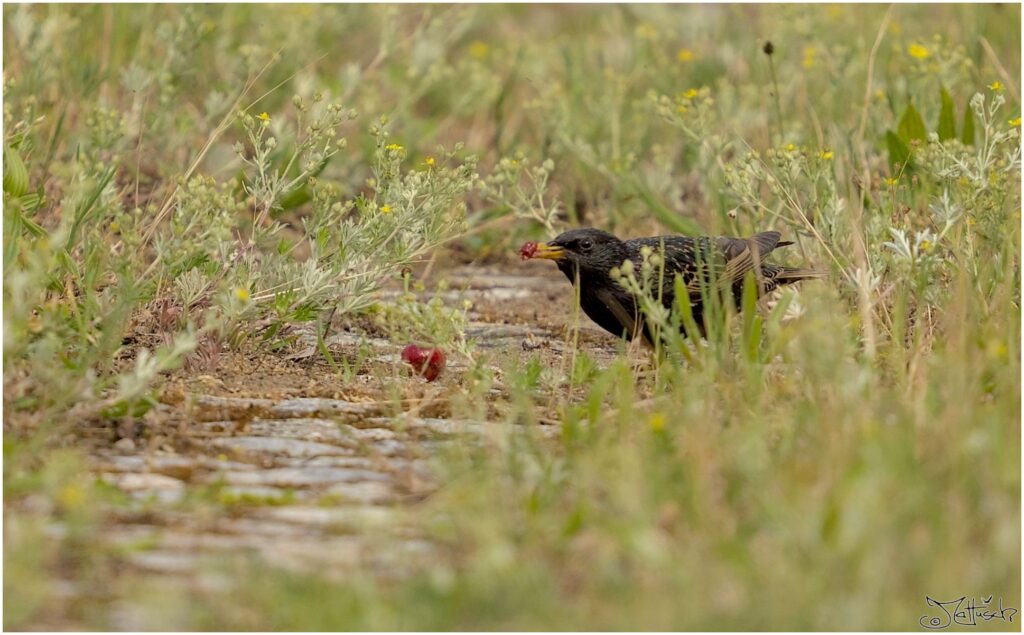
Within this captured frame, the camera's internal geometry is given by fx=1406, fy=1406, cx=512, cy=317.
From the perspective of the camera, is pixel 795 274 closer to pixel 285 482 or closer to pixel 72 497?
pixel 285 482

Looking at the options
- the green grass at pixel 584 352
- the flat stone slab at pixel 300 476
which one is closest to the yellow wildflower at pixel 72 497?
the green grass at pixel 584 352

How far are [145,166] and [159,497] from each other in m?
4.08

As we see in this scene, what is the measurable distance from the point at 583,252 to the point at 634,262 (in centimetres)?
26

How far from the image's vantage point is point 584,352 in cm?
525

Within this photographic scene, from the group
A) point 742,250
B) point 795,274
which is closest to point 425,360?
point 742,250

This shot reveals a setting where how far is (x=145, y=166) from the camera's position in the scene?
7.46 m

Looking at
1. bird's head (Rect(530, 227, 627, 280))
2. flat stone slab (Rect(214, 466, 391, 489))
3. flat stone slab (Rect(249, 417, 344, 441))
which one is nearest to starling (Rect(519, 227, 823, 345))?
bird's head (Rect(530, 227, 627, 280))

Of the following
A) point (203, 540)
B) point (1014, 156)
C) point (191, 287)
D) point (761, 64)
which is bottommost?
point (203, 540)

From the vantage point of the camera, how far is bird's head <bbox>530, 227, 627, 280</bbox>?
595cm

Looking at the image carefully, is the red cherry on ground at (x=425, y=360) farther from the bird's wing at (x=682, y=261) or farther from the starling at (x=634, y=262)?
the bird's wing at (x=682, y=261)

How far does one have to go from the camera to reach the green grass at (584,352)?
Result: 2996 mm

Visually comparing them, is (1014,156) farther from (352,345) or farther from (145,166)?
(145,166)

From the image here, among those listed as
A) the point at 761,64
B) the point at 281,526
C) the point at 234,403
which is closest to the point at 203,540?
the point at 281,526

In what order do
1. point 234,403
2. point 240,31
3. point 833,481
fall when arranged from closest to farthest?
point 833,481 → point 234,403 → point 240,31
